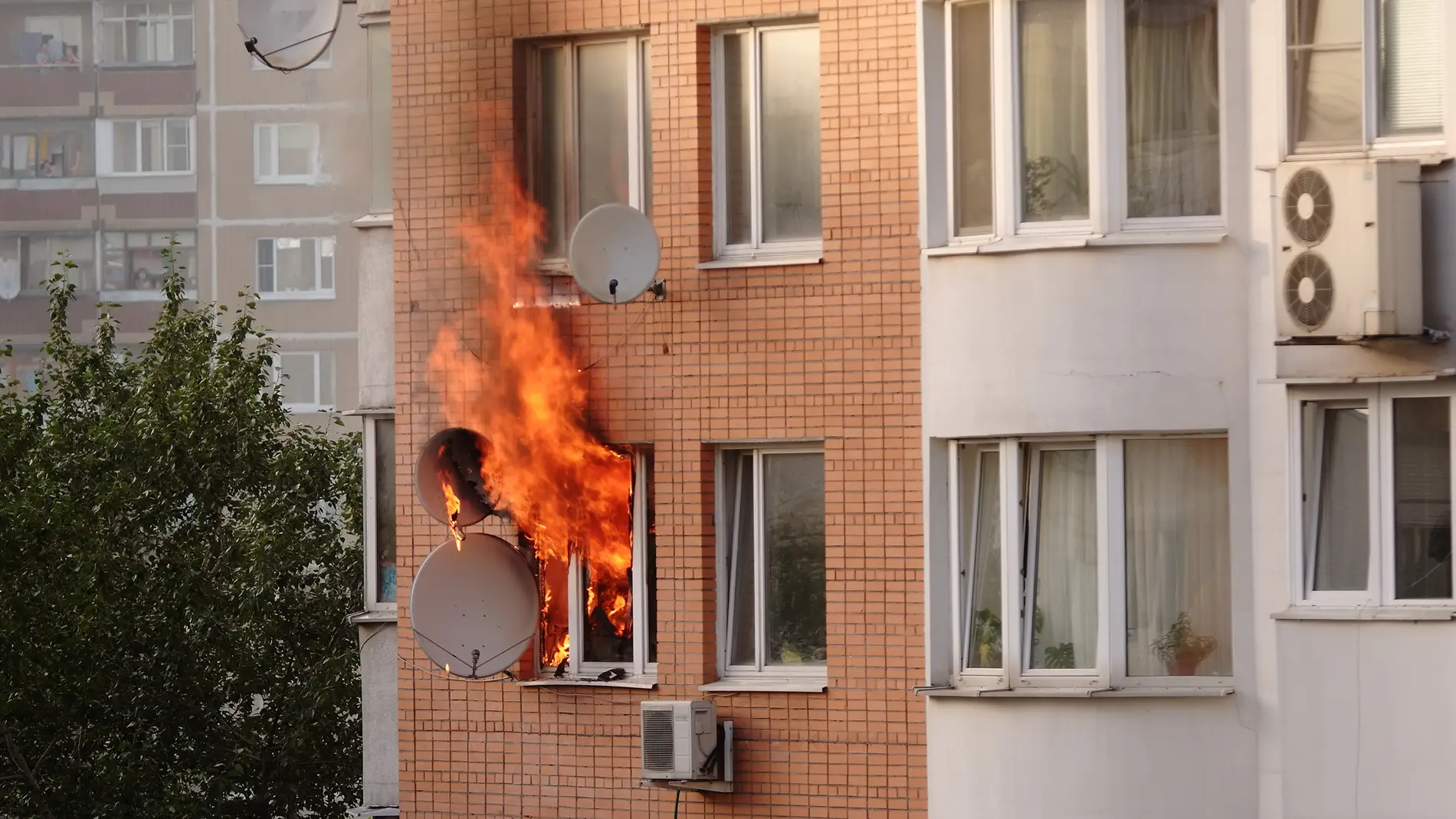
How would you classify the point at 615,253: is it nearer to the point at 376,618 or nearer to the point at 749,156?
the point at 749,156

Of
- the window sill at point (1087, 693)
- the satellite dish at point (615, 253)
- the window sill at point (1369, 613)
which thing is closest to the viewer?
the window sill at point (1369, 613)

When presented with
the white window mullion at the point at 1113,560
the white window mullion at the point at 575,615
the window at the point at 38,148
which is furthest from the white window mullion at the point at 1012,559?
the window at the point at 38,148

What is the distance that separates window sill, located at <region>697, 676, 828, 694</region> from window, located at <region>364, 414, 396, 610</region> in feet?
11.5

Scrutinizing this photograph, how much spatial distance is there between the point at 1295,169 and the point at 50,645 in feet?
47.9

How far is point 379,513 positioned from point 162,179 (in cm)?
4944

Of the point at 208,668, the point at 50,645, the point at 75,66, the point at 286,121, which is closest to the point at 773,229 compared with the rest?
the point at 50,645

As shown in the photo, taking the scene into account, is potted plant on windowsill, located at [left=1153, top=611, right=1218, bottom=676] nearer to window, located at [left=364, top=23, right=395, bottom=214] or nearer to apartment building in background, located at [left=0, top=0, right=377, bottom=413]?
window, located at [left=364, top=23, right=395, bottom=214]

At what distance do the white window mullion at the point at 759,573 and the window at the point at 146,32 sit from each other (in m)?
52.0

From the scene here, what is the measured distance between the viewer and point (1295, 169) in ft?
43.7

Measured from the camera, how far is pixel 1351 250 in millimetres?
13016

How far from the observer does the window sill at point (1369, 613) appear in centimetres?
1302

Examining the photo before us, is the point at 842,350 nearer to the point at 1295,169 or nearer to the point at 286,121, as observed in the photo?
the point at 1295,169

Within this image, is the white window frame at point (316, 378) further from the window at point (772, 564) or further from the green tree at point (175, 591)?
the window at point (772, 564)

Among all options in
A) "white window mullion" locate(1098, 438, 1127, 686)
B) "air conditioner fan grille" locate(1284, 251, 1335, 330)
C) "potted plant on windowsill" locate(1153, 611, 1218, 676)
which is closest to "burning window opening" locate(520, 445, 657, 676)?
"white window mullion" locate(1098, 438, 1127, 686)
